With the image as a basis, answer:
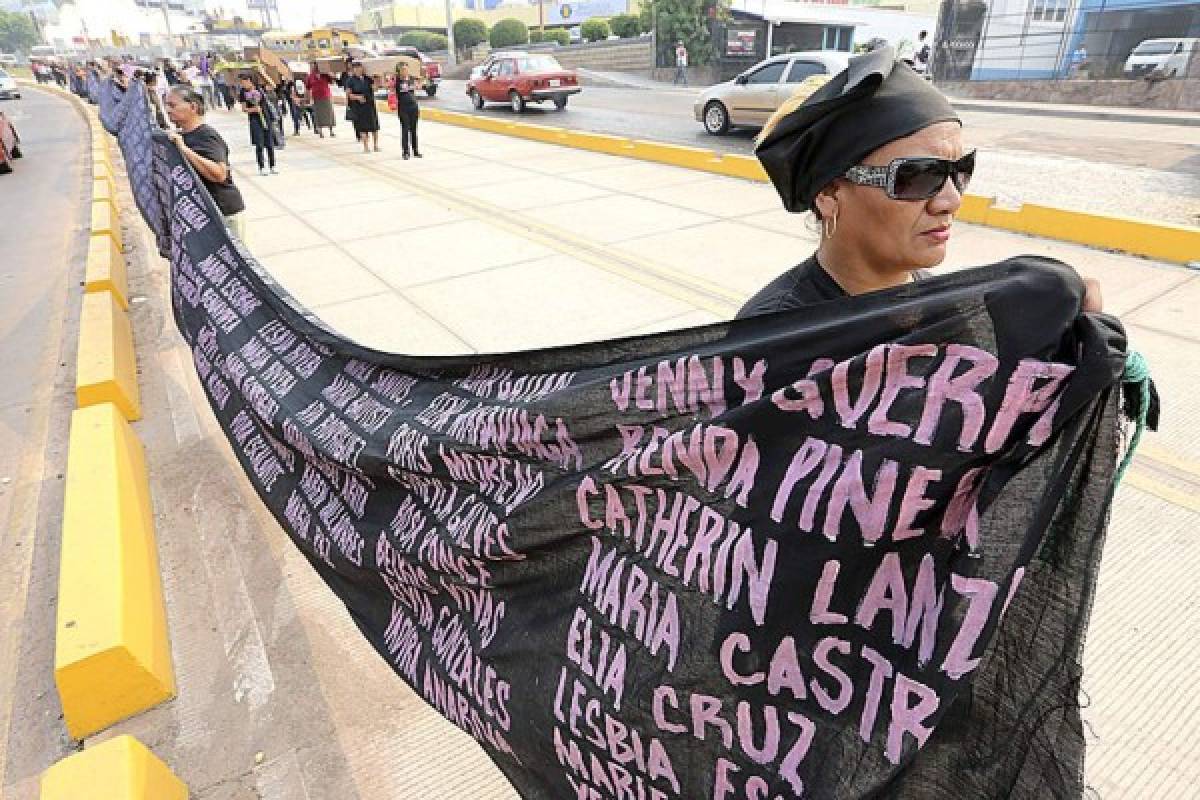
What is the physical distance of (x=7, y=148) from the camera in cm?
1548

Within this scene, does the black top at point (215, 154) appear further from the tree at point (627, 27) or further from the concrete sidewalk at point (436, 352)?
the tree at point (627, 27)

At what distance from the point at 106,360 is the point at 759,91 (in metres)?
11.9

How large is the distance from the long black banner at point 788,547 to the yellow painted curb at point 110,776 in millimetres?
860

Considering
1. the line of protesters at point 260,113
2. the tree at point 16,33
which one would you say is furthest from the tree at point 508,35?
the tree at point 16,33

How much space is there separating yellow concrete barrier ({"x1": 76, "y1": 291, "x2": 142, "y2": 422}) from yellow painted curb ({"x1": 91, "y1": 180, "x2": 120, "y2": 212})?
568cm

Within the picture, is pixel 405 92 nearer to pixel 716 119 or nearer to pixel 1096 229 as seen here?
pixel 716 119

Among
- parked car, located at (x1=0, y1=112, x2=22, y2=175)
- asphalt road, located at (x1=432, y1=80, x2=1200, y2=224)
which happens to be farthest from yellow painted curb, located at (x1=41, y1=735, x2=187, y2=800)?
parked car, located at (x1=0, y1=112, x2=22, y2=175)

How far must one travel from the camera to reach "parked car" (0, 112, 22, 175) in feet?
48.8

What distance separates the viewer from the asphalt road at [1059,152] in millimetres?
8602

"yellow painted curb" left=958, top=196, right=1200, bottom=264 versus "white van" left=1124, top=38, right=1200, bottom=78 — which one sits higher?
"white van" left=1124, top=38, right=1200, bottom=78

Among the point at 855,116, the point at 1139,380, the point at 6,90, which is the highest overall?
the point at 855,116

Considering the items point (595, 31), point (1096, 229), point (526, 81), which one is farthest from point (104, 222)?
point (595, 31)

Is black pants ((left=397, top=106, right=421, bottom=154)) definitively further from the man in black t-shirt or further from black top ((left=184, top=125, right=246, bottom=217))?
black top ((left=184, top=125, right=246, bottom=217))

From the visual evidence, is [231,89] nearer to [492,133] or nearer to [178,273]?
[492,133]
